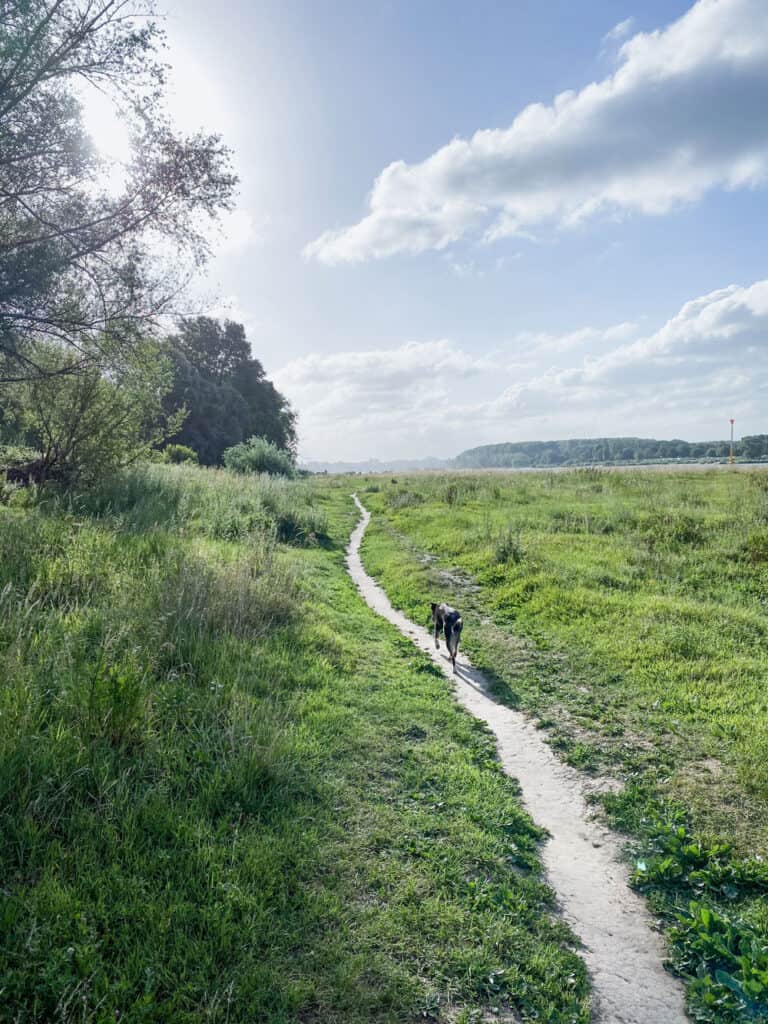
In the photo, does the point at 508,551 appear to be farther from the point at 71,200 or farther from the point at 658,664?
the point at 71,200

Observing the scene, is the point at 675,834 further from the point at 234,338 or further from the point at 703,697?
the point at 234,338

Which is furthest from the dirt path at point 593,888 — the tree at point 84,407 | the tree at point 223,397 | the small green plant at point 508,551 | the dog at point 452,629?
the tree at point 223,397

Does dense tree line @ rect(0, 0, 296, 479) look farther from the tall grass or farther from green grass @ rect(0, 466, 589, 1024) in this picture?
green grass @ rect(0, 466, 589, 1024)

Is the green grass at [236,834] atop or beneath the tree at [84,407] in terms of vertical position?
beneath

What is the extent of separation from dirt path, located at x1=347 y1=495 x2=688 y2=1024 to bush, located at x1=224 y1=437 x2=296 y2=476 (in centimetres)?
2528

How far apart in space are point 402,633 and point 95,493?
934 cm

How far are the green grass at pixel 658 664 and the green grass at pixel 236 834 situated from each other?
42.3 inches

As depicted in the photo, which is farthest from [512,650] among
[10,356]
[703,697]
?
[10,356]

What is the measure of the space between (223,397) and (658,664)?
43044mm

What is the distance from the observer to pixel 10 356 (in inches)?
478

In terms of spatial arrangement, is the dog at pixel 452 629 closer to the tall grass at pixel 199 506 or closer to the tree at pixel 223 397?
the tall grass at pixel 199 506

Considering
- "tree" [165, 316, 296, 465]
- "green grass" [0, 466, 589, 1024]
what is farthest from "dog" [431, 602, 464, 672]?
"tree" [165, 316, 296, 465]

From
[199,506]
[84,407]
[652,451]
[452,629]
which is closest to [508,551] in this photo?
[452,629]

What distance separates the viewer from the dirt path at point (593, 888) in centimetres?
316
